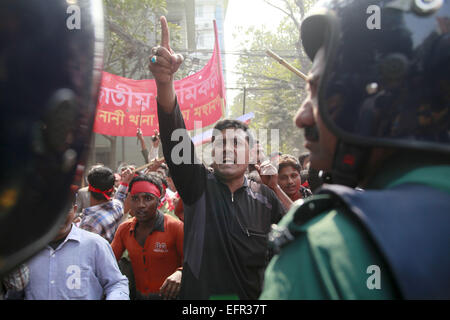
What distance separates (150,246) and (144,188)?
2.41 ft

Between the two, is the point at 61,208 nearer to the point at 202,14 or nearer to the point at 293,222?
the point at 293,222

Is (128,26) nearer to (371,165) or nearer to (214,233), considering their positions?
(214,233)

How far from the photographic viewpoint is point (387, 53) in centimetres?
100

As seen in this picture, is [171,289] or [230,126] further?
[230,126]

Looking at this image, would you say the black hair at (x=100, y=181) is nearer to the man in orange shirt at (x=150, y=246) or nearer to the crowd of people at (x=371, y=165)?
the man in orange shirt at (x=150, y=246)

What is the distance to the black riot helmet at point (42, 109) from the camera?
60cm

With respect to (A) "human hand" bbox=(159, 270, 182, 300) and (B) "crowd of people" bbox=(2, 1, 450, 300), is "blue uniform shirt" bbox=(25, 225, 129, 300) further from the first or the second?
(B) "crowd of people" bbox=(2, 1, 450, 300)

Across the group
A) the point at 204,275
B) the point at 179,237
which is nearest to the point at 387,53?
the point at 204,275

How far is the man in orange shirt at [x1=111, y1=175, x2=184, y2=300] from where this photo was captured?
334 cm

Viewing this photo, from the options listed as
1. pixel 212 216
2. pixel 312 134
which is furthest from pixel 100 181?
pixel 312 134

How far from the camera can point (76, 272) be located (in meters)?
Result: 2.46

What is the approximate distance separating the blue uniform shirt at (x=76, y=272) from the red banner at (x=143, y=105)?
4143 millimetres

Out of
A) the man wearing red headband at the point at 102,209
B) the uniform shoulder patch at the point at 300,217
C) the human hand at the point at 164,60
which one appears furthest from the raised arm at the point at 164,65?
the man wearing red headband at the point at 102,209

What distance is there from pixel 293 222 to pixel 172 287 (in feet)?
7.01
